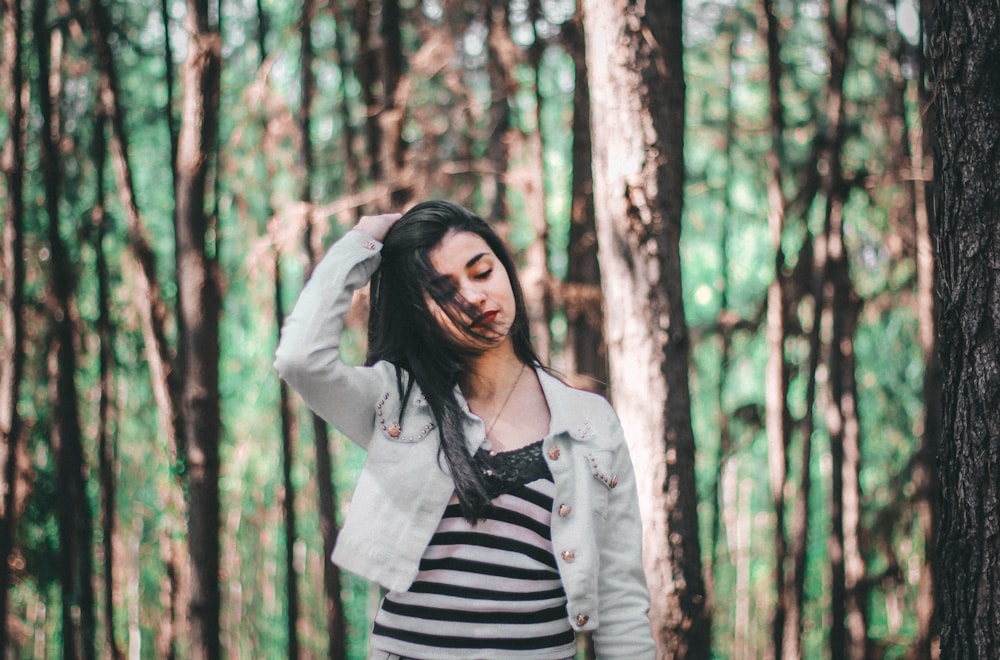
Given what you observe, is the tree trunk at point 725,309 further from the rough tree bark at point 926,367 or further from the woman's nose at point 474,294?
the woman's nose at point 474,294

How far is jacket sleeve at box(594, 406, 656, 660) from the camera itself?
79.7 inches

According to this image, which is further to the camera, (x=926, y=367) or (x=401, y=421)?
(x=926, y=367)

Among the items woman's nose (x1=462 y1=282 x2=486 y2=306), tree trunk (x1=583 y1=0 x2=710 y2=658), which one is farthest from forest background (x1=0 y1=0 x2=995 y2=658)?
woman's nose (x1=462 y1=282 x2=486 y2=306)

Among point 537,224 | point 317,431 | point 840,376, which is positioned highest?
point 537,224

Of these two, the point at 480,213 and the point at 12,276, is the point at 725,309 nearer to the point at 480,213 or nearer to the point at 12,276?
the point at 480,213

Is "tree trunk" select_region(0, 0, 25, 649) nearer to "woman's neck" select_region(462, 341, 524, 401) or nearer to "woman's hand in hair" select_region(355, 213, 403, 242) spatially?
"woman's hand in hair" select_region(355, 213, 403, 242)

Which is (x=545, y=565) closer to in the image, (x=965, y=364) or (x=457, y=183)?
(x=965, y=364)

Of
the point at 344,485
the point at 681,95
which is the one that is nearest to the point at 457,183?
the point at 681,95

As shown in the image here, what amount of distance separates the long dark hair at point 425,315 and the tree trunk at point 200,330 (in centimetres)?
291

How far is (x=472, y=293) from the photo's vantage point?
2123 millimetres

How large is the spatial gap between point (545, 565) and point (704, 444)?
1245cm

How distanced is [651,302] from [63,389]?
5.61m

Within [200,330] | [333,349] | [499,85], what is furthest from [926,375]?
[333,349]

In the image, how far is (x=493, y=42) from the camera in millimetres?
6602
